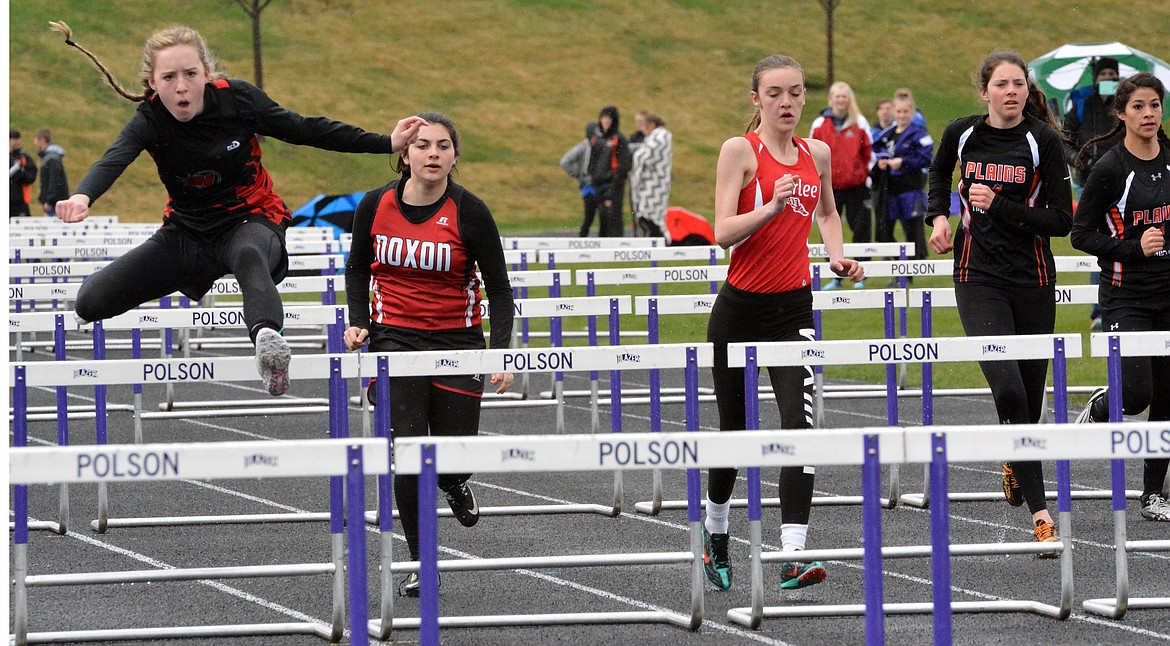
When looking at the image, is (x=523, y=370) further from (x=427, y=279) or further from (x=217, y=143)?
(x=217, y=143)

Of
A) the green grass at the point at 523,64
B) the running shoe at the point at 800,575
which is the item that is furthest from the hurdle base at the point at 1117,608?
the green grass at the point at 523,64

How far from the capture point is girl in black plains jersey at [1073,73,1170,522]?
718 cm

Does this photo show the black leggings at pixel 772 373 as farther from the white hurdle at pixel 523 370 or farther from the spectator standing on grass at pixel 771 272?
the white hurdle at pixel 523 370

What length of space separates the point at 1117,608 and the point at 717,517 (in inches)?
58.3

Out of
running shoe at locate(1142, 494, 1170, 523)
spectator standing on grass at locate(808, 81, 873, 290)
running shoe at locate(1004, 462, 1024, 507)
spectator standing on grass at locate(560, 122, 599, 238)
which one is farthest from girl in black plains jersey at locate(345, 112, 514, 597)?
spectator standing on grass at locate(560, 122, 599, 238)

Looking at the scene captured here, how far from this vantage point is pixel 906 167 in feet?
54.8

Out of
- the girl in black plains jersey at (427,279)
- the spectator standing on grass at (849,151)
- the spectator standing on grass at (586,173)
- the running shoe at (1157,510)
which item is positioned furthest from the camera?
the spectator standing on grass at (586,173)

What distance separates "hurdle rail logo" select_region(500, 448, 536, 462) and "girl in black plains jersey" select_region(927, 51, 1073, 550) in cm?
318

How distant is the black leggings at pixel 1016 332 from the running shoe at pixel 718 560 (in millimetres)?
1262

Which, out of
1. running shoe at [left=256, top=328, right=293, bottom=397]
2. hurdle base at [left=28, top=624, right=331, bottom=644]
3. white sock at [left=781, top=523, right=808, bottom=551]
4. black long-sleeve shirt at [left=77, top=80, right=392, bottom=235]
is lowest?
hurdle base at [left=28, top=624, right=331, bottom=644]

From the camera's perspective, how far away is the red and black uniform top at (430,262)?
6000 millimetres


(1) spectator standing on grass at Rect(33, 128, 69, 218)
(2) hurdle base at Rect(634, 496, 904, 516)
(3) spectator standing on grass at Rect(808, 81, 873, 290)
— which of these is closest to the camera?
(2) hurdle base at Rect(634, 496, 904, 516)

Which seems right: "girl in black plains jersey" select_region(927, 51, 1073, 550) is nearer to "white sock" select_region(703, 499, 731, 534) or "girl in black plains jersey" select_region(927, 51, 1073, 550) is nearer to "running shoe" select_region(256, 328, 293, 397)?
"white sock" select_region(703, 499, 731, 534)

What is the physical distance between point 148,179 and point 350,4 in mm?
13624
